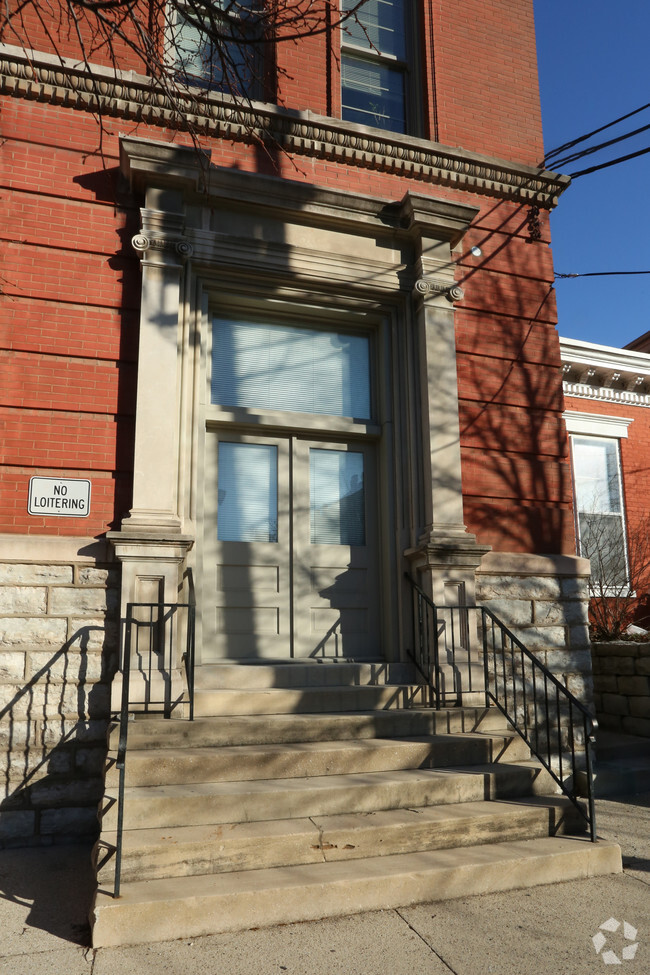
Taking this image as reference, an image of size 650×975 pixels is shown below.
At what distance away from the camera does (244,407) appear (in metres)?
Answer: 6.84

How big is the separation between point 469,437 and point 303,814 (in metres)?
4.09

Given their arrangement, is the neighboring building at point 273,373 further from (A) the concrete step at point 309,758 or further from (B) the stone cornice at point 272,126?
(A) the concrete step at point 309,758

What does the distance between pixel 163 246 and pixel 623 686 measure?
7206mm

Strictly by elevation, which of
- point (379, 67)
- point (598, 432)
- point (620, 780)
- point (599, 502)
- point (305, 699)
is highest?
point (379, 67)

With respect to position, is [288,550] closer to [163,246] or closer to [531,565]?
[531,565]

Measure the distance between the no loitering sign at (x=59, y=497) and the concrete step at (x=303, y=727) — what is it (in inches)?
67.9

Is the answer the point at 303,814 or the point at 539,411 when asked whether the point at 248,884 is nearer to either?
the point at 303,814

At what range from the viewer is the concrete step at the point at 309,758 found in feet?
14.9

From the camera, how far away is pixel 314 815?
14.6 feet

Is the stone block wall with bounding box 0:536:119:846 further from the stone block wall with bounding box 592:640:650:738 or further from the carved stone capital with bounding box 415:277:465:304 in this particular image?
the stone block wall with bounding box 592:640:650:738

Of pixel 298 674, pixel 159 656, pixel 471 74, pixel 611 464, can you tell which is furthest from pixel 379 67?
pixel 611 464

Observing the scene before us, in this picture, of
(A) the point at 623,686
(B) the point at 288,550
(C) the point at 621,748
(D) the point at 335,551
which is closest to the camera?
(B) the point at 288,550

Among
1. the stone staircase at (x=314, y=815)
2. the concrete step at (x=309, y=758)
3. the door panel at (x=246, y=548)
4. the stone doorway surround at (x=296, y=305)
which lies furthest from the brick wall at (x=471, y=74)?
the concrete step at (x=309, y=758)

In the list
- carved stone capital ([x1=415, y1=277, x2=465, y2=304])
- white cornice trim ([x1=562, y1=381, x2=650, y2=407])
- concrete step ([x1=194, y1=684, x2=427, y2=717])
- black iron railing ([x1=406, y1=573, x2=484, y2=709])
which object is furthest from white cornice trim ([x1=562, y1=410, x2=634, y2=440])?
concrete step ([x1=194, y1=684, x2=427, y2=717])
